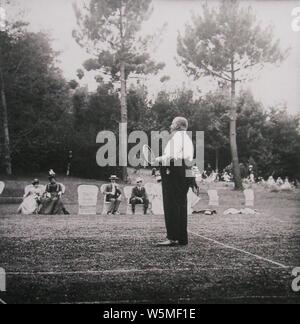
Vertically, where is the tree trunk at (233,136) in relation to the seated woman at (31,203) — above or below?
above

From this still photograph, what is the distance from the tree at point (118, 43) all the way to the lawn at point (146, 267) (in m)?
2.06

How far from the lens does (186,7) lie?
5.17 m

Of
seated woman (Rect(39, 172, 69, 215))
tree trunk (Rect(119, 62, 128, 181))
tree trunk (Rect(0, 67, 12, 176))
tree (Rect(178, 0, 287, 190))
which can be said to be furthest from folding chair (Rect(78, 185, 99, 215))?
tree trunk (Rect(0, 67, 12, 176))

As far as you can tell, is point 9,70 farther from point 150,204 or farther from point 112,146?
point 150,204

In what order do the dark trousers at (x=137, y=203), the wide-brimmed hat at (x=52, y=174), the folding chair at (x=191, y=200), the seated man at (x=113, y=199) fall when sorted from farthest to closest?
1. the dark trousers at (x=137, y=203)
2. the seated man at (x=113, y=199)
3. the folding chair at (x=191, y=200)
4. the wide-brimmed hat at (x=52, y=174)

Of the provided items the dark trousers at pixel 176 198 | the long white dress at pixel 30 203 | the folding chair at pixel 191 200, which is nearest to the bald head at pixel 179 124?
the dark trousers at pixel 176 198

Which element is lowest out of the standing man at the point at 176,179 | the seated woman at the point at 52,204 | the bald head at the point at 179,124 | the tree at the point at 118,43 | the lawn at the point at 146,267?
the lawn at the point at 146,267

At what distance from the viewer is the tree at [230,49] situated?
656 centimetres

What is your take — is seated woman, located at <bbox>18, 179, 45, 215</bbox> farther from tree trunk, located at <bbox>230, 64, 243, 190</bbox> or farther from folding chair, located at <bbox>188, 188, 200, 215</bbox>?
tree trunk, located at <bbox>230, 64, 243, 190</bbox>

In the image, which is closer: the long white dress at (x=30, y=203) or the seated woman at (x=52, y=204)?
A: the long white dress at (x=30, y=203)

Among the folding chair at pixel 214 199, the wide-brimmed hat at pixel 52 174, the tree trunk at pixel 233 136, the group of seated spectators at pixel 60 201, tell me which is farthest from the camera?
the group of seated spectators at pixel 60 201

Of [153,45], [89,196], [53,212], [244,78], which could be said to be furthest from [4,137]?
[53,212]

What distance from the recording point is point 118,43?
7.93m

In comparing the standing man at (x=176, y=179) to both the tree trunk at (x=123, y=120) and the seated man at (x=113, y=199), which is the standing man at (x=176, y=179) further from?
the seated man at (x=113, y=199)
